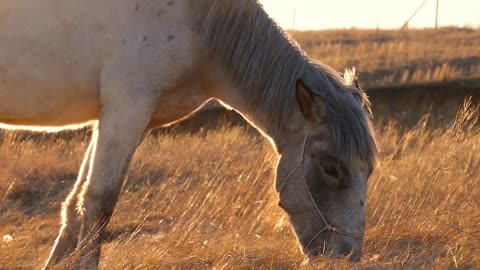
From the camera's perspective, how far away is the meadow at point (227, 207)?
17.8 ft

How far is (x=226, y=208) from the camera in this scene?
7.64 meters

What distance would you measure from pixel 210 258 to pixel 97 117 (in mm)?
1128

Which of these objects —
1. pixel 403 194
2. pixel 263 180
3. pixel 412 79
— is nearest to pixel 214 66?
pixel 403 194

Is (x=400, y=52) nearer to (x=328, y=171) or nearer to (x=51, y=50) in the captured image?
(x=328, y=171)

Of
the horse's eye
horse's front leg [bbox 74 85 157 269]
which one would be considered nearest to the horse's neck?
the horse's eye

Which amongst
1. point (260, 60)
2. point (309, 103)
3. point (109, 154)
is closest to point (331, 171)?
point (309, 103)

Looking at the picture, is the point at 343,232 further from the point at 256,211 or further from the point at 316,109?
the point at 256,211

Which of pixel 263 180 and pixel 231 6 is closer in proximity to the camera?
pixel 231 6

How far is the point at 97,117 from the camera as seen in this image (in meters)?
5.43

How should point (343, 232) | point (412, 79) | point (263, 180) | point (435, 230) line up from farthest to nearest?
point (412, 79) < point (263, 180) < point (435, 230) < point (343, 232)

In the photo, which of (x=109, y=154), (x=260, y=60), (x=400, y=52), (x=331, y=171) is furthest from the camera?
(x=400, y=52)

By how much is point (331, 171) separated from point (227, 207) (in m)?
2.52

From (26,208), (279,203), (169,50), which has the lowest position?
(26,208)

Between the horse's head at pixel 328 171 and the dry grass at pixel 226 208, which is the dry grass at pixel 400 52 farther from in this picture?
the horse's head at pixel 328 171
